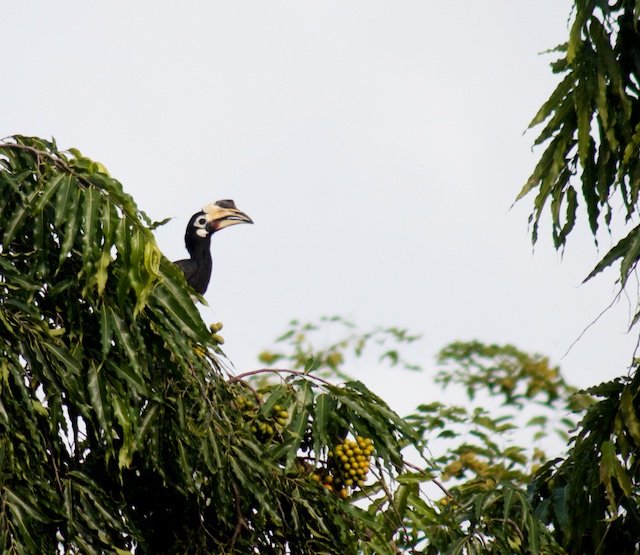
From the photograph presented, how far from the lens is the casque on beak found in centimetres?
636

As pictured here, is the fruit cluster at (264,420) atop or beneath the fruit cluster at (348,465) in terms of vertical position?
atop

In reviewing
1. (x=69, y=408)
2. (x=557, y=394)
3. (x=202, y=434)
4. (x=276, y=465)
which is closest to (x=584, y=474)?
(x=276, y=465)

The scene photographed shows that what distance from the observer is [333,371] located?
295 inches

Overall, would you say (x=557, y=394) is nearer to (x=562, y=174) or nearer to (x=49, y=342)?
(x=562, y=174)

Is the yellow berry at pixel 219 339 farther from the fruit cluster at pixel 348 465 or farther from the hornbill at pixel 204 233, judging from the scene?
the hornbill at pixel 204 233

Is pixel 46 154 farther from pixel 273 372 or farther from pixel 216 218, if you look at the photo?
pixel 216 218

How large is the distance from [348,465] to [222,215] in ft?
11.1

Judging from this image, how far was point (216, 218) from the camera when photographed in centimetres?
Result: 644

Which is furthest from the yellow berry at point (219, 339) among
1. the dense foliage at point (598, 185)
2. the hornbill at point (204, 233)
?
the hornbill at point (204, 233)

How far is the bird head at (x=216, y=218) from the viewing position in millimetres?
6363

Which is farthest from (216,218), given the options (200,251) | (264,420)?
(264,420)

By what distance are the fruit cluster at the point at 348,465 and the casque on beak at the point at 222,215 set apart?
3243 millimetres

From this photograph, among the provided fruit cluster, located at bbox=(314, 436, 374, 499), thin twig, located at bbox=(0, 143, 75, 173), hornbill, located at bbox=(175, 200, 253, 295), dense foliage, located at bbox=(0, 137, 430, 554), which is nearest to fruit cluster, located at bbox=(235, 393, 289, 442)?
dense foliage, located at bbox=(0, 137, 430, 554)

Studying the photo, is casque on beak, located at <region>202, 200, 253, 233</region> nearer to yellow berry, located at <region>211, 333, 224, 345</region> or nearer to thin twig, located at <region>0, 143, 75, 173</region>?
yellow berry, located at <region>211, 333, 224, 345</region>
